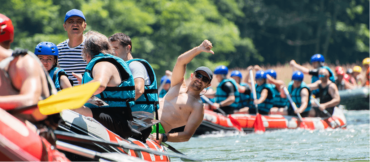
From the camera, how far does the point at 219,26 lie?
33969 mm

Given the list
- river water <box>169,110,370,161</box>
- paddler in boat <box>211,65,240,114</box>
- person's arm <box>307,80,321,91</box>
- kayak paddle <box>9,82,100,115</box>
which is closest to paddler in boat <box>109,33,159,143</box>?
kayak paddle <box>9,82,100,115</box>

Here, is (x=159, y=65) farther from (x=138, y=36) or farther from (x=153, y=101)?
(x=153, y=101)

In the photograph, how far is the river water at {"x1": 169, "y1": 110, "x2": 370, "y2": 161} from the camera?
7074 mm

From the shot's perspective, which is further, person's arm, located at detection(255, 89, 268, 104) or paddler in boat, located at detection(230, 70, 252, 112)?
paddler in boat, located at detection(230, 70, 252, 112)

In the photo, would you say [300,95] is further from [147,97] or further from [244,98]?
[147,97]

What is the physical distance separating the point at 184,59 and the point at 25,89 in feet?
8.26

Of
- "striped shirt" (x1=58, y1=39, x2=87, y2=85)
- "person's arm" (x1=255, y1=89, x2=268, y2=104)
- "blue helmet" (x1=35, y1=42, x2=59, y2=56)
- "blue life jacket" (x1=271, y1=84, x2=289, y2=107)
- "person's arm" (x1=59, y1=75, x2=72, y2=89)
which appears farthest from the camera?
"blue life jacket" (x1=271, y1=84, x2=289, y2=107)

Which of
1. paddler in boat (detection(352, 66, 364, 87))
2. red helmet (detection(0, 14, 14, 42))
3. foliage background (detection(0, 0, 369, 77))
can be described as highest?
foliage background (detection(0, 0, 369, 77))

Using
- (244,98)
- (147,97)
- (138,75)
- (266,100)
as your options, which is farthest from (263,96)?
(138,75)

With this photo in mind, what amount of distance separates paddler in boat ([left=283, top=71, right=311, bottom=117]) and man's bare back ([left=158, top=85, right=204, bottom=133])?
20.6 feet

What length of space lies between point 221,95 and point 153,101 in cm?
677

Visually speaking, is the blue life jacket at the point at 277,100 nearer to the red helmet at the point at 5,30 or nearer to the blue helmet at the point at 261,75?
the blue helmet at the point at 261,75

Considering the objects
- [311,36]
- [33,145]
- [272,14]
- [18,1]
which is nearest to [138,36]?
[18,1]

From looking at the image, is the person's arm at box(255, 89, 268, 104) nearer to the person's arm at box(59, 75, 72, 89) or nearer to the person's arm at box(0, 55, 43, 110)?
the person's arm at box(59, 75, 72, 89)
